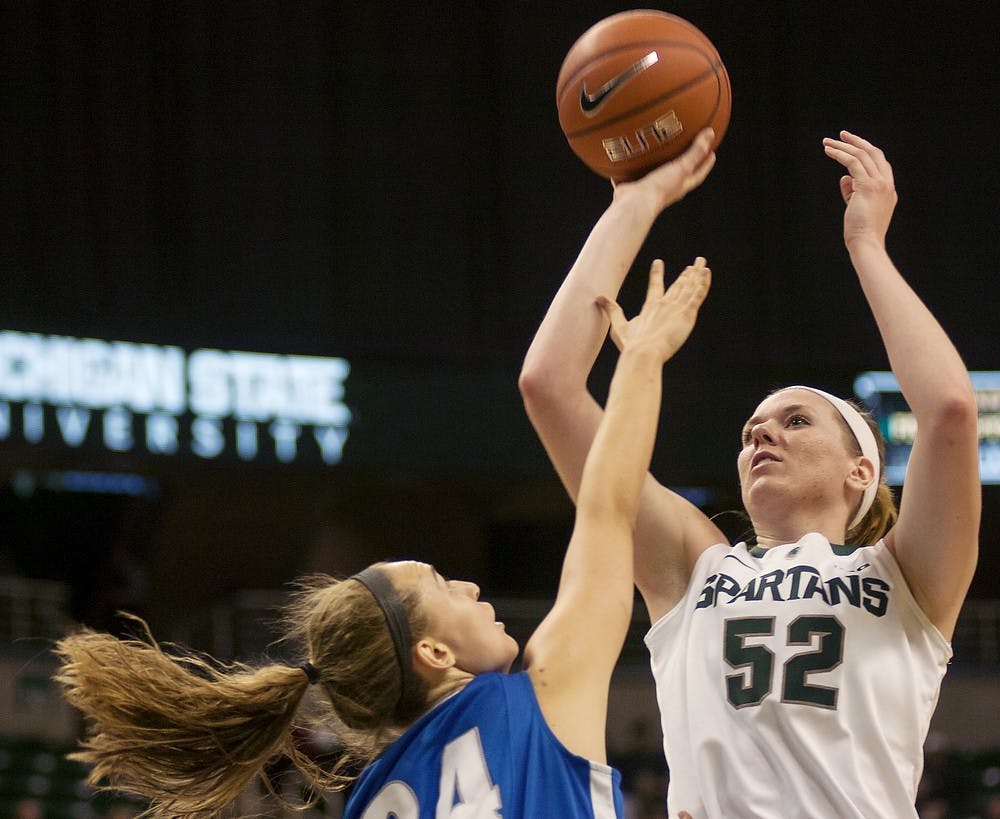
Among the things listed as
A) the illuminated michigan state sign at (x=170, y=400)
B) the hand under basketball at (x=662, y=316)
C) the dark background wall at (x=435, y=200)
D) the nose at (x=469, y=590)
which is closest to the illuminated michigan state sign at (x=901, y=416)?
the dark background wall at (x=435, y=200)

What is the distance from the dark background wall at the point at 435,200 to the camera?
32.4 ft

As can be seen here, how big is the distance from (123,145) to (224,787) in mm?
8334

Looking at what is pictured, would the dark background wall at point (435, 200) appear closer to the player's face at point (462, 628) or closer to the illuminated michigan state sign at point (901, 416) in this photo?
the illuminated michigan state sign at point (901, 416)

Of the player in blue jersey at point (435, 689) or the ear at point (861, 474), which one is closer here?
the player in blue jersey at point (435, 689)

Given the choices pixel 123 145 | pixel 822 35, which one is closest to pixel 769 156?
pixel 822 35

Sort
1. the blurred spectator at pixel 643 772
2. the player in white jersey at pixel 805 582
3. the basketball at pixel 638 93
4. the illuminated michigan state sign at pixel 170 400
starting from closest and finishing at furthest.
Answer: the player in white jersey at pixel 805 582
the basketball at pixel 638 93
the blurred spectator at pixel 643 772
the illuminated michigan state sign at pixel 170 400

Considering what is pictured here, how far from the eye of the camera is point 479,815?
1.95m

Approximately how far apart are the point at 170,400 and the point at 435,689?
8066 mm

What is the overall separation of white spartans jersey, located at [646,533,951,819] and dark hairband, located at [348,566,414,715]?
60 centimetres

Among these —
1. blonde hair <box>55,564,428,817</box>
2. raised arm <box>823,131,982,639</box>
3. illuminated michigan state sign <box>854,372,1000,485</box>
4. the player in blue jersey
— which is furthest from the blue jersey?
illuminated michigan state sign <box>854,372,1000,485</box>

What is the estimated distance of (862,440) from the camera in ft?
8.89

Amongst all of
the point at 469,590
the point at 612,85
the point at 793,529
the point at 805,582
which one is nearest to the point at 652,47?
the point at 612,85

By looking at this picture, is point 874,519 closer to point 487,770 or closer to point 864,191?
point 864,191

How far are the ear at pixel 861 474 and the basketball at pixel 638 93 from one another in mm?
711
